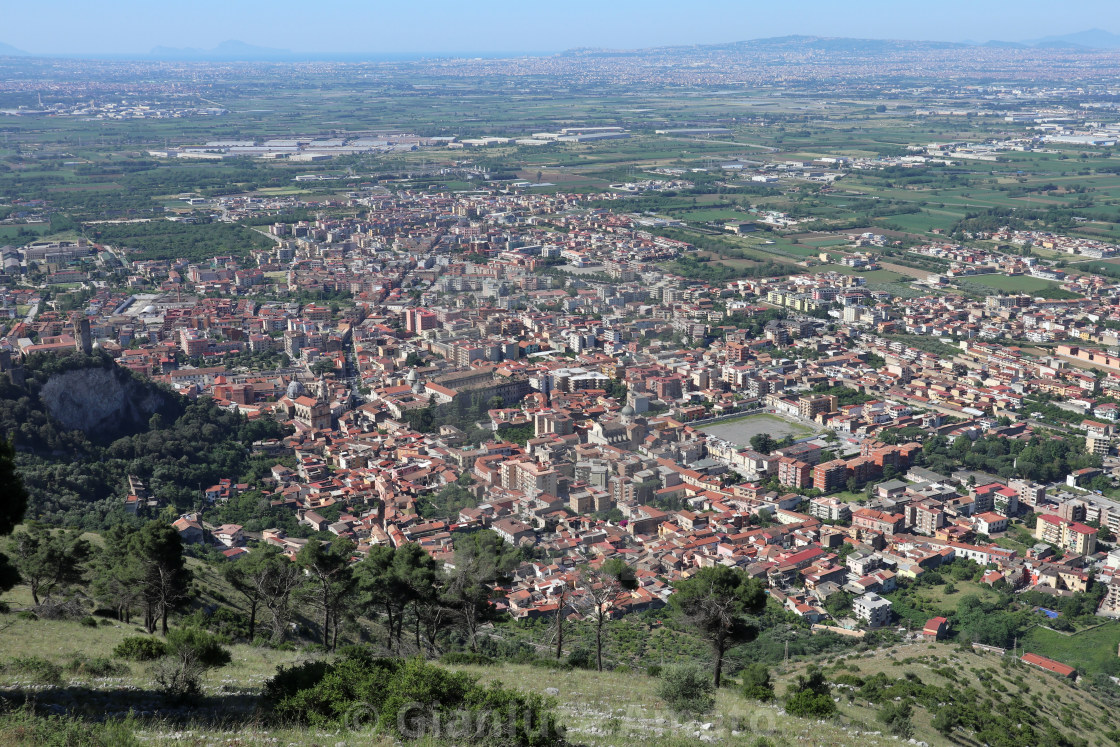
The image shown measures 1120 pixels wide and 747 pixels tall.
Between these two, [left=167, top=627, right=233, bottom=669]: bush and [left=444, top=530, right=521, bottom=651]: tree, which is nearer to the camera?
[left=167, top=627, right=233, bottom=669]: bush

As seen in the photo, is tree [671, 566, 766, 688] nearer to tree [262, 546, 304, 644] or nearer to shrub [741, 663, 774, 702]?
shrub [741, 663, 774, 702]

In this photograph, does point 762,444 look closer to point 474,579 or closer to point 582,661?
point 582,661

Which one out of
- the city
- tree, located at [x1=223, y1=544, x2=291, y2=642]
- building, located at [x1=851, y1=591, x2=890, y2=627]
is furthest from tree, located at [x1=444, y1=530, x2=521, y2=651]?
building, located at [x1=851, y1=591, x2=890, y2=627]

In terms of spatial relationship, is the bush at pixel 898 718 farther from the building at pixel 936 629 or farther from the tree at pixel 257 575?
the tree at pixel 257 575

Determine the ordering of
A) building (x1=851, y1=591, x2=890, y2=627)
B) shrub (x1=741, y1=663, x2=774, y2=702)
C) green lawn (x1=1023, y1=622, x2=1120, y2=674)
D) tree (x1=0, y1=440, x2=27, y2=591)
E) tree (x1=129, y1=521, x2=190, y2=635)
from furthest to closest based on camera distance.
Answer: building (x1=851, y1=591, x2=890, y2=627)
green lawn (x1=1023, y1=622, x2=1120, y2=674)
tree (x1=129, y1=521, x2=190, y2=635)
shrub (x1=741, y1=663, x2=774, y2=702)
tree (x1=0, y1=440, x2=27, y2=591)

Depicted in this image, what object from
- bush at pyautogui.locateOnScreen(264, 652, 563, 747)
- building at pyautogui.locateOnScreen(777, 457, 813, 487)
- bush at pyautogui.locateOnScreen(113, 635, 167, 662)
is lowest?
building at pyautogui.locateOnScreen(777, 457, 813, 487)
